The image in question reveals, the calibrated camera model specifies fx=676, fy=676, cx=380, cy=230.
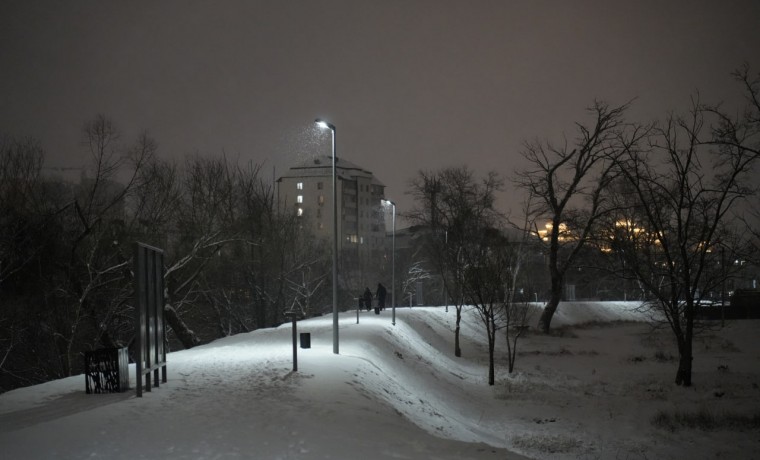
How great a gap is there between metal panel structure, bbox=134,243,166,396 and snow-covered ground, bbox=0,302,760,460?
565 mm

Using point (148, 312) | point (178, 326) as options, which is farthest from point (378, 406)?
point (178, 326)

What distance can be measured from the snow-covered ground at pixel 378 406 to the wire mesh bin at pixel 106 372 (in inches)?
13.1

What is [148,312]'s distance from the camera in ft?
41.9

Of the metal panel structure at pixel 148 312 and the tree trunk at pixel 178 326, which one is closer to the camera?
the metal panel structure at pixel 148 312

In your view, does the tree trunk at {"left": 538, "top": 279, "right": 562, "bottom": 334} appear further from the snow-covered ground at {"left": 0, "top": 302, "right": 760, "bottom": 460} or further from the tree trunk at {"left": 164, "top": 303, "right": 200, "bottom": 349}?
the tree trunk at {"left": 164, "top": 303, "right": 200, "bottom": 349}

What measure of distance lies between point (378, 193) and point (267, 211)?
83.1 metres

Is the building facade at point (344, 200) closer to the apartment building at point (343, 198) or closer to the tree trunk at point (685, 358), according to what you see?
the apartment building at point (343, 198)

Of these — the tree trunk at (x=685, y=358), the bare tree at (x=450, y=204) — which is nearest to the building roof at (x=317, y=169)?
the bare tree at (x=450, y=204)

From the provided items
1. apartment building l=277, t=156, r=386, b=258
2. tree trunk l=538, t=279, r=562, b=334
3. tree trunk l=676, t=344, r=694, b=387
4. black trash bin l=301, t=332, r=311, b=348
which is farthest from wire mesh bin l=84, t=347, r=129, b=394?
apartment building l=277, t=156, r=386, b=258

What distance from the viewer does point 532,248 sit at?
47.5 m

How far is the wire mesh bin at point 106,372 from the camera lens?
42.0ft

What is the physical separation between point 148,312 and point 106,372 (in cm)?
144

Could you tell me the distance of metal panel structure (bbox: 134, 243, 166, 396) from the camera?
12031mm

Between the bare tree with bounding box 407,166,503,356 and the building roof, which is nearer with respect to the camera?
the bare tree with bounding box 407,166,503,356
